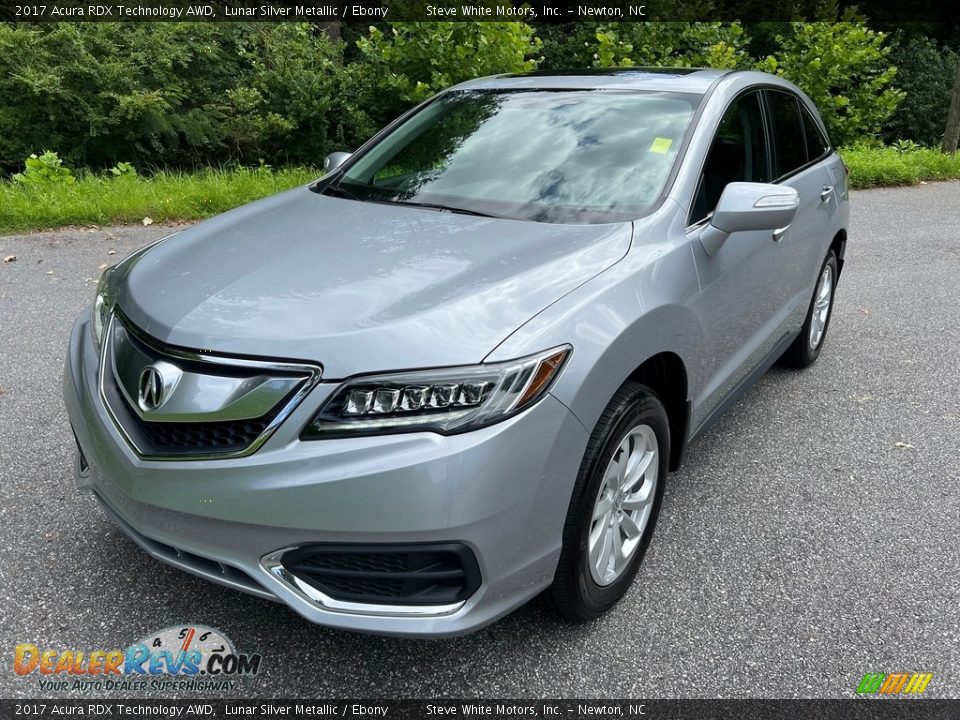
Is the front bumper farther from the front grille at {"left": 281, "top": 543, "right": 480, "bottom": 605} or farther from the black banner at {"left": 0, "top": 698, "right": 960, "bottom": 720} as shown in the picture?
the black banner at {"left": 0, "top": 698, "right": 960, "bottom": 720}

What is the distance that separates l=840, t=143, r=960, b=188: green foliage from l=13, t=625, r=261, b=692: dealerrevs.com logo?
34.1 ft

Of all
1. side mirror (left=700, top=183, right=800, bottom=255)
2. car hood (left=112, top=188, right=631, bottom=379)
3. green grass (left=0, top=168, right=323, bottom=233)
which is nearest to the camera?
car hood (left=112, top=188, right=631, bottom=379)

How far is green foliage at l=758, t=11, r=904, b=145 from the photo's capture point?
13.7 m

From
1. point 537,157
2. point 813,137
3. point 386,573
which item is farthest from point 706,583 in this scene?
point 813,137

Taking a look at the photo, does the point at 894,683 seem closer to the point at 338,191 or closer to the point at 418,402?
the point at 418,402

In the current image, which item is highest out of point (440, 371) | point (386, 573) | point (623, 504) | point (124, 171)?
point (440, 371)

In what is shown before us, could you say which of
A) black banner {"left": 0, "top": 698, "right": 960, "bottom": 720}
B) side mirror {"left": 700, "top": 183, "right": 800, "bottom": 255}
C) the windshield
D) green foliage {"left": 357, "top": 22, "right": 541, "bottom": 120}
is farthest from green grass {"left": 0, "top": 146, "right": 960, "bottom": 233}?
black banner {"left": 0, "top": 698, "right": 960, "bottom": 720}

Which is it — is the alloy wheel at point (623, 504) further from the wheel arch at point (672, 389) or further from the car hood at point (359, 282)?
the car hood at point (359, 282)

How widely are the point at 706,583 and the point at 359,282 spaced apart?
152 centimetres

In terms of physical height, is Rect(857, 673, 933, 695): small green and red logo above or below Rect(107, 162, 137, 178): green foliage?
above

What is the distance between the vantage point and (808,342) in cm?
445

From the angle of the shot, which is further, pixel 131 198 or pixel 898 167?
pixel 898 167

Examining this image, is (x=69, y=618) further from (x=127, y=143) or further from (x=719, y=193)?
(x=127, y=143)

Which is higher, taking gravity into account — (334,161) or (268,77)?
(334,161)
